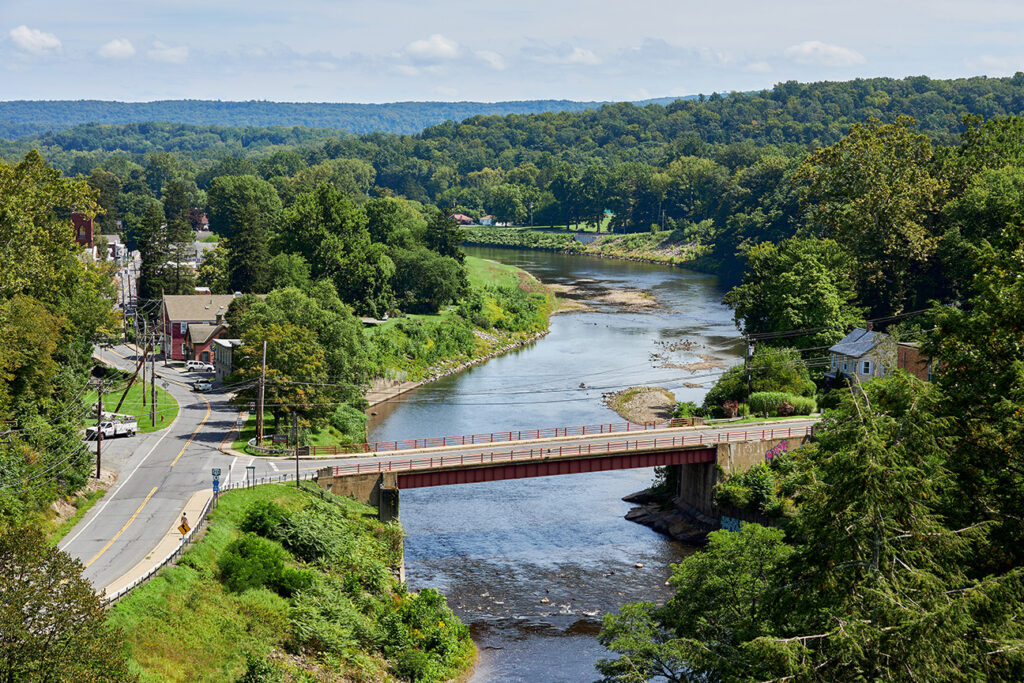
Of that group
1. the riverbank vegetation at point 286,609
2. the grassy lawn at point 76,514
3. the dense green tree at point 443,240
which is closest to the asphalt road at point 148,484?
the grassy lawn at point 76,514

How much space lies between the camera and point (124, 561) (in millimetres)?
48844

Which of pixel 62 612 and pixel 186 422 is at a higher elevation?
pixel 62 612

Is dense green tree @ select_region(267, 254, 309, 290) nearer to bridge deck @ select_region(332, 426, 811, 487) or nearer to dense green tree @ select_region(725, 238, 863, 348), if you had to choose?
dense green tree @ select_region(725, 238, 863, 348)

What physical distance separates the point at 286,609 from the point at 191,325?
215 ft

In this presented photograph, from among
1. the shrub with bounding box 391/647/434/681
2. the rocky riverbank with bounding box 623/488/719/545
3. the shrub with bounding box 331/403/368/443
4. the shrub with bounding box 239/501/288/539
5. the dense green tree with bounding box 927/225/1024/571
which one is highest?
the dense green tree with bounding box 927/225/1024/571

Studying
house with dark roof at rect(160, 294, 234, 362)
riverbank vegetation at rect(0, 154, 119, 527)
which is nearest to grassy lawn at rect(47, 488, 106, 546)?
riverbank vegetation at rect(0, 154, 119, 527)

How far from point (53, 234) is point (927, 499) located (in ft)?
219

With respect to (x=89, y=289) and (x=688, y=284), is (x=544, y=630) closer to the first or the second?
(x=89, y=289)

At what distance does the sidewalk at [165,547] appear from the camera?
149 feet

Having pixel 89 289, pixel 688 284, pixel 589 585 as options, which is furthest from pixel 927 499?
pixel 688 284

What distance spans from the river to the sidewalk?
1230 centimetres

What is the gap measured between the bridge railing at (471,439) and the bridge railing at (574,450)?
145cm

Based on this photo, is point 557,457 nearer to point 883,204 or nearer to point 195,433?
point 195,433

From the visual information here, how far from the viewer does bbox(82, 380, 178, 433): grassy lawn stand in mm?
78438
